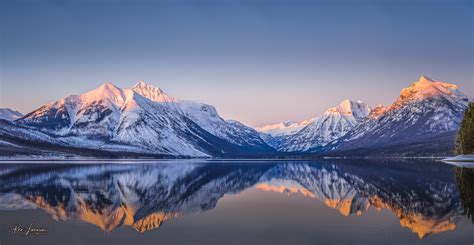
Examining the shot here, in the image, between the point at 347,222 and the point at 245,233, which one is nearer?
the point at 245,233

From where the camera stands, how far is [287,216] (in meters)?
43.2

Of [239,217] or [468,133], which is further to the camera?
[468,133]

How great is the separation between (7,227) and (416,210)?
33.0m

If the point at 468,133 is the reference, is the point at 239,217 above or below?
below

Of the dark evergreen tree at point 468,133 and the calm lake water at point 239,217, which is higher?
the dark evergreen tree at point 468,133

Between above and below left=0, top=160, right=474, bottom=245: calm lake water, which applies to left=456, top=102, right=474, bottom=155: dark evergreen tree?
above

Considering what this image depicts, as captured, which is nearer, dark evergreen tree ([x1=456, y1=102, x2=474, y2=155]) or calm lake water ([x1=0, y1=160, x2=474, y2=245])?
calm lake water ([x1=0, y1=160, x2=474, y2=245])

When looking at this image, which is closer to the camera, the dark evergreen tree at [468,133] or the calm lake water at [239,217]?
the calm lake water at [239,217]

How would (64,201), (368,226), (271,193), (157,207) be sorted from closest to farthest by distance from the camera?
(368,226), (157,207), (64,201), (271,193)

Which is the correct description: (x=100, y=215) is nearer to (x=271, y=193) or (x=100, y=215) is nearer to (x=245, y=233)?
(x=245, y=233)

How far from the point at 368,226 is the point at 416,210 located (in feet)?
35.2

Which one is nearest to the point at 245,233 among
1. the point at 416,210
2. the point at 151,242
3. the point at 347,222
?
the point at 151,242

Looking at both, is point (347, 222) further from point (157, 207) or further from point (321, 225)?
point (157, 207)

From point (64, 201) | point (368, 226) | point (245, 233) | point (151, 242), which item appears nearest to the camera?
point (151, 242)
